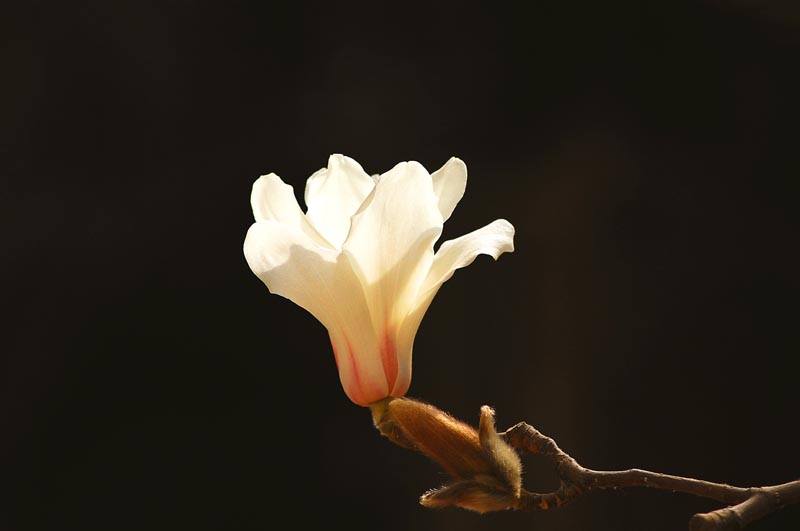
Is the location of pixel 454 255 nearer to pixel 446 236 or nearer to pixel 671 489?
pixel 671 489

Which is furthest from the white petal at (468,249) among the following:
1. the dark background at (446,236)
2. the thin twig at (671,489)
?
the dark background at (446,236)

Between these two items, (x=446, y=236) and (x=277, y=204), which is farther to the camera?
(x=446, y=236)

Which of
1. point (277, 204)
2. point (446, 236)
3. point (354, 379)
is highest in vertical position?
point (446, 236)

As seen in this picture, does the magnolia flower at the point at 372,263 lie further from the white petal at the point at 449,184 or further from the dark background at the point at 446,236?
the dark background at the point at 446,236

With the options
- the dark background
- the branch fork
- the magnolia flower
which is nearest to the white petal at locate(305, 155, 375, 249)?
the magnolia flower

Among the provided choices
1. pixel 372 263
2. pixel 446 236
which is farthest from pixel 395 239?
pixel 446 236

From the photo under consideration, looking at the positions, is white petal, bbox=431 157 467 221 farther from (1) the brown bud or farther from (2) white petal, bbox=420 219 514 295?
(1) the brown bud
